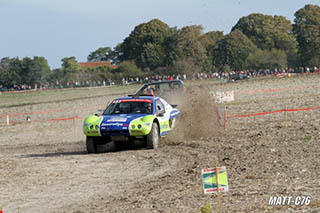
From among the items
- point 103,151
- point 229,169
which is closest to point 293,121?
point 103,151

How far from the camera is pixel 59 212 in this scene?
25.4 feet

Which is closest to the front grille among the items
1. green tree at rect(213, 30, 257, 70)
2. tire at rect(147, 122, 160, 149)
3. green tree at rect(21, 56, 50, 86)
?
tire at rect(147, 122, 160, 149)

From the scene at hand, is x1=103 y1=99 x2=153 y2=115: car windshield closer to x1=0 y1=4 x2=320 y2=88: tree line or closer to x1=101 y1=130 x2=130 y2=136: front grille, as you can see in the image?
x1=101 y1=130 x2=130 y2=136: front grille

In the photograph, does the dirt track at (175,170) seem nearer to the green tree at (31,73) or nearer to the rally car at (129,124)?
the rally car at (129,124)

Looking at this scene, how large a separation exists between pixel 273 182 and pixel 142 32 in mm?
85545

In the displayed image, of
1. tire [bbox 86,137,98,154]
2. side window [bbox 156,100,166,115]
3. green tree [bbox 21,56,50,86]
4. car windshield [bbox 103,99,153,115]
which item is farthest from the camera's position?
green tree [bbox 21,56,50,86]

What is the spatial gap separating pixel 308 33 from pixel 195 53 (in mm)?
19741

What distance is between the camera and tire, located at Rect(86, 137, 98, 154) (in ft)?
45.9

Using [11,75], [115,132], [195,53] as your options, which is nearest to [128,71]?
[195,53]

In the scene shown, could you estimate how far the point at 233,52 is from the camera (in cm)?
7944

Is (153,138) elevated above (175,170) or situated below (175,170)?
above

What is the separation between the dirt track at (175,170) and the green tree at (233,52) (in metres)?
61.9

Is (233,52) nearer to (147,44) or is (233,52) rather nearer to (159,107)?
(147,44)

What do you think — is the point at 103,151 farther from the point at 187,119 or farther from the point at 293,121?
the point at 293,121
